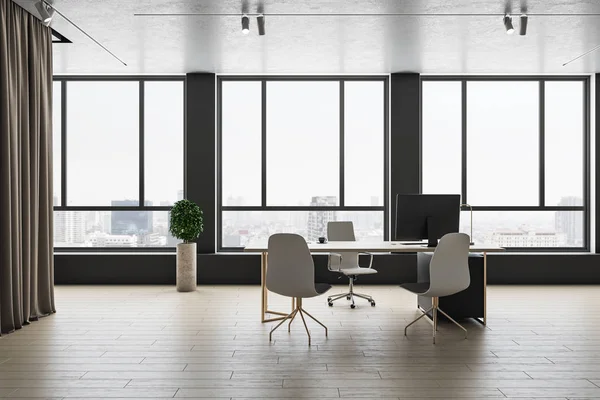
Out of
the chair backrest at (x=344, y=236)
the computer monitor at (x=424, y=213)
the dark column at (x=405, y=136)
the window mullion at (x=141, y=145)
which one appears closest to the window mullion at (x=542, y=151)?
the dark column at (x=405, y=136)

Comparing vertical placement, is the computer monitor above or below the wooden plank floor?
above

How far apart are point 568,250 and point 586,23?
383 cm

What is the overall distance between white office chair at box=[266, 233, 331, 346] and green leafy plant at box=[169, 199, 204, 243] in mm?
2953

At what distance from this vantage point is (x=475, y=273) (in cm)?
555

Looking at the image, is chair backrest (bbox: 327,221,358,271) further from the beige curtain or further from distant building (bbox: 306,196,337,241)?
the beige curtain

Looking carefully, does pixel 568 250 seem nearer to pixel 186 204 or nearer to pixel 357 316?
pixel 357 316

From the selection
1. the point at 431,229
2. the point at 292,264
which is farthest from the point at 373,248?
the point at 292,264

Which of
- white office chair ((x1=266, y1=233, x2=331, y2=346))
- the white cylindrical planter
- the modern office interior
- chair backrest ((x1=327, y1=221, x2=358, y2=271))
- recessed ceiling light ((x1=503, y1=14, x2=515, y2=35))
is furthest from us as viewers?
the white cylindrical planter

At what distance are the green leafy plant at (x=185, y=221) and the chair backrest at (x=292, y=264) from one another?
297 centimetres

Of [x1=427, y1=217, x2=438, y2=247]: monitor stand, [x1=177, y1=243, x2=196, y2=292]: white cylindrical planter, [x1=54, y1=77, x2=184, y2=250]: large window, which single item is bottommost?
[x1=177, y1=243, x2=196, y2=292]: white cylindrical planter

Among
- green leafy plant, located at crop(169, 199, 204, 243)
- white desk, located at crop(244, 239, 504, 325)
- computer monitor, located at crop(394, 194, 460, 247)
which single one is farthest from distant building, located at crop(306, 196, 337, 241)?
computer monitor, located at crop(394, 194, 460, 247)

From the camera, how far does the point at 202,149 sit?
27.1ft

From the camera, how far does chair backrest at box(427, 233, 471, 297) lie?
4.82 m

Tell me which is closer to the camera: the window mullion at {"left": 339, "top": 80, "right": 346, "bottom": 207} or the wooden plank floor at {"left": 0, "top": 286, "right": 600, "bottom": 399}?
the wooden plank floor at {"left": 0, "top": 286, "right": 600, "bottom": 399}
